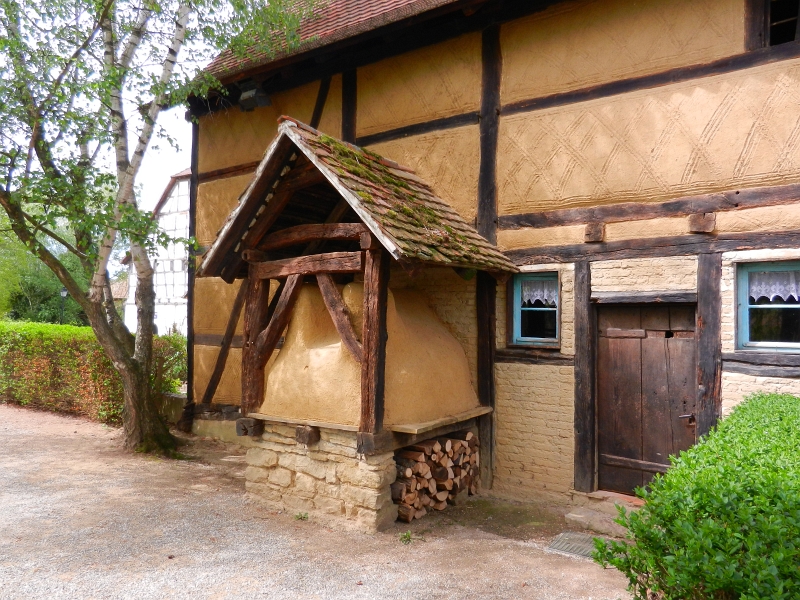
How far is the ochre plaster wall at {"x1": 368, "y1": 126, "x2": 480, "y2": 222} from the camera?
7.18m

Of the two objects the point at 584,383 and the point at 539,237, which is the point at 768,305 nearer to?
the point at 584,383

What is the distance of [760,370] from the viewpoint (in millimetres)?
5336

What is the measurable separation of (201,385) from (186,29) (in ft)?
18.8

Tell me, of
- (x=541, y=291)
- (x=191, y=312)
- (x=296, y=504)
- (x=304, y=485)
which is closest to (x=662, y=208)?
(x=541, y=291)

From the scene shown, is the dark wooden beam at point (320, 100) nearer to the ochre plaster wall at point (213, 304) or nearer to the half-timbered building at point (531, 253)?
the half-timbered building at point (531, 253)

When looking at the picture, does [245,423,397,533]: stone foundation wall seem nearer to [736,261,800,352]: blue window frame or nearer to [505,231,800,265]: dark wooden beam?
[505,231,800,265]: dark wooden beam

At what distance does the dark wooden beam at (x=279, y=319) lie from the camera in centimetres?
620

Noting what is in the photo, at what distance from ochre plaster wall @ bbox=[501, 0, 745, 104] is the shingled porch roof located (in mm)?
1800

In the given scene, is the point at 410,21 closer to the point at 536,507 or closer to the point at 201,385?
the point at 536,507

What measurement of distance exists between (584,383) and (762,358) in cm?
170

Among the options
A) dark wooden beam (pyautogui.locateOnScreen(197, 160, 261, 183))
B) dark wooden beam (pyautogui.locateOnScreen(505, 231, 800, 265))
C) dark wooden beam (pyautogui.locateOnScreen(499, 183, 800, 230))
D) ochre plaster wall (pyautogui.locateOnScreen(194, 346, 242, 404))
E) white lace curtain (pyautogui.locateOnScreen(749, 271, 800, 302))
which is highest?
dark wooden beam (pyautogui.locateOnScreen(197, 160, 261, 183))

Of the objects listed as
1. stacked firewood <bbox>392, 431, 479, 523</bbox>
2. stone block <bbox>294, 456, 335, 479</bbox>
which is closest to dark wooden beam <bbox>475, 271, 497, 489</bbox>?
stacked firewood <bbox>392, 431, 479, 523</bbox>

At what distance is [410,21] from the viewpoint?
7160mm

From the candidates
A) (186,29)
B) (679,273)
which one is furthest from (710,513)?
(186,29)
